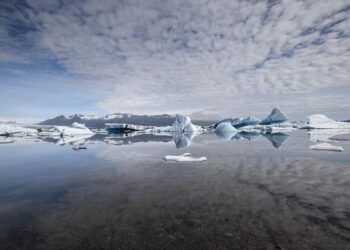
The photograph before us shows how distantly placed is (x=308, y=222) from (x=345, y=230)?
18.7 inches

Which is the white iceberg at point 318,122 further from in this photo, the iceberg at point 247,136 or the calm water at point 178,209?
the calm water at point 178,209

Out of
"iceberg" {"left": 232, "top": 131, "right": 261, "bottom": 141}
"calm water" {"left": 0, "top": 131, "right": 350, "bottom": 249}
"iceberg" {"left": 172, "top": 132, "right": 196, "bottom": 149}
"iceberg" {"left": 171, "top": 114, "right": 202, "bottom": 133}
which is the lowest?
"calm water" {"left": 0, "top": 131, "right": 350, "bottom": 249}

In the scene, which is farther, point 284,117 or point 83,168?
point 284,117

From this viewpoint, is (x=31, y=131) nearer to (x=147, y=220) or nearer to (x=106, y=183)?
(x=106, y=183)

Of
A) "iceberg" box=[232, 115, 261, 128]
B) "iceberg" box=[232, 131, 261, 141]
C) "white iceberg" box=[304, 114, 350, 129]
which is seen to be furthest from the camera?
"iceberg" box=[232, 115, 261, 128]

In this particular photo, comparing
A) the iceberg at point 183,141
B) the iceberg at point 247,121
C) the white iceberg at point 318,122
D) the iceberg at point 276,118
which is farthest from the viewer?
the iceberg at point 247,121

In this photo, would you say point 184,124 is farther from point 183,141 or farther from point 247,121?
point 183,141

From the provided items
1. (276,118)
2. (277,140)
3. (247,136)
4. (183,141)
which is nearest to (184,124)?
(276,118)

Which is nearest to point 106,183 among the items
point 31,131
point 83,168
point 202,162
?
point 83,168

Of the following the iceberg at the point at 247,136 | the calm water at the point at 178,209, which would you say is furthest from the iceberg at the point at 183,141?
the calm water at the point at 178,209

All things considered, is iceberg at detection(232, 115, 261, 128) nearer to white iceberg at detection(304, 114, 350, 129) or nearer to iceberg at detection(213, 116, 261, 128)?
iceberg at detection(213, 116, 261, 128)

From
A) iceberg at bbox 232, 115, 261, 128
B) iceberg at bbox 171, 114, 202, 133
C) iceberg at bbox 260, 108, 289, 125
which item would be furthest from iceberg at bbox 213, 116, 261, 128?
iceberg at bbox 171, 114, 202, 133

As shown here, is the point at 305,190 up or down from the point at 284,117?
down

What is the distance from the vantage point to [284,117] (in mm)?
54688
